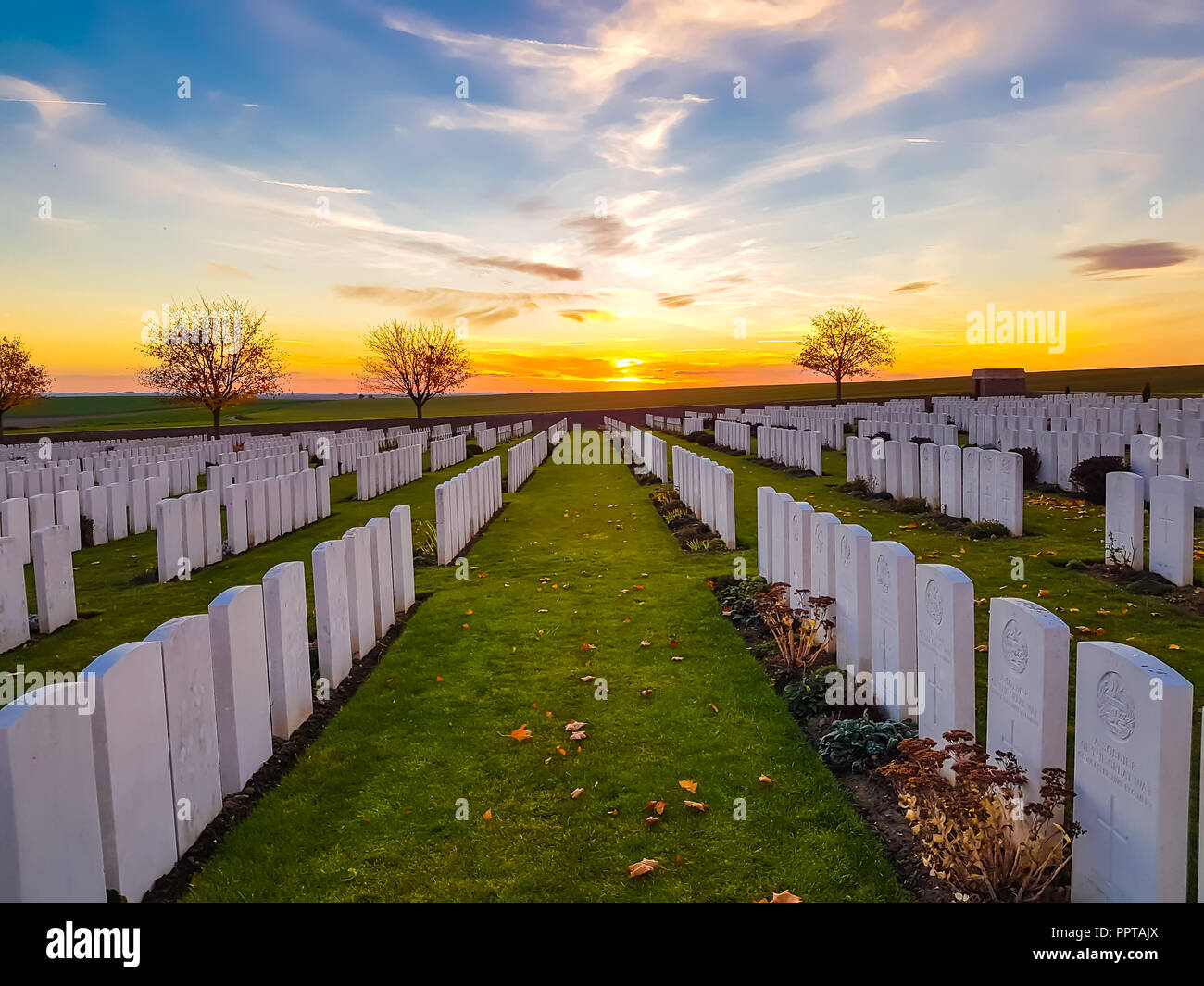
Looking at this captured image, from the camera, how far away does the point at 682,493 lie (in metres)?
16.1

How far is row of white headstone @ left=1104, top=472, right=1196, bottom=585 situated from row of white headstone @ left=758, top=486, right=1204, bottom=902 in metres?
5.18

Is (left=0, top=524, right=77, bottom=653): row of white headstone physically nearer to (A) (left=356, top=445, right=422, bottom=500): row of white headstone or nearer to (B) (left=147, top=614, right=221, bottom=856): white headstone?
(B) (left=147, top=614, right=221, bottom=856): white headstone

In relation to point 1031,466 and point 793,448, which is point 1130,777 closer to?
point 1031,466

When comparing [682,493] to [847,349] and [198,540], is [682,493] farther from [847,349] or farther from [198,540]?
[847,349]

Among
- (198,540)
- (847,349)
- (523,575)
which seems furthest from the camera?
(847,349)

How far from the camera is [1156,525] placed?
8.60 m

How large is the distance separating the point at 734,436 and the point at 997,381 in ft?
148

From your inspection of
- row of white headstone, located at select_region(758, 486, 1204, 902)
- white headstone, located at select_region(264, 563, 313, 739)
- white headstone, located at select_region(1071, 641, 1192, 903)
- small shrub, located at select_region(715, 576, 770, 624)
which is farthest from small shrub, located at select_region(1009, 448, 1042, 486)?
white headstone, located at select_region(264, 563, 313, 739)

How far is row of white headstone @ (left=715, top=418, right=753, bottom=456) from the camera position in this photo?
93.7 ft

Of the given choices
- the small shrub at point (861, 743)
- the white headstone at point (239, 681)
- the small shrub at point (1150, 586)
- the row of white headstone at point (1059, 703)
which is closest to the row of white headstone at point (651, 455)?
the small shrub at point (1150, 586)
